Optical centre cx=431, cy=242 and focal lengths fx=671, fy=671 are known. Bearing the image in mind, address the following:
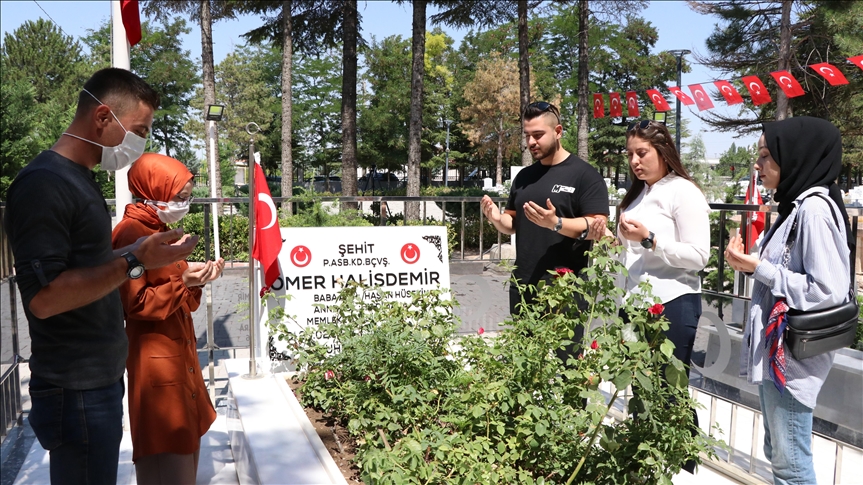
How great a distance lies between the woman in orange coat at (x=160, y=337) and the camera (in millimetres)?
2740

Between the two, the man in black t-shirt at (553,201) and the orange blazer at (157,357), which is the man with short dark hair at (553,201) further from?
the orange blazer at (157,357)

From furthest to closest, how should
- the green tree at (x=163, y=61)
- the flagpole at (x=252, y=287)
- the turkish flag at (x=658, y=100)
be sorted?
the green tree at (x=163, y=61) < the turkish flag at (x=658, y=100) < the flagpole at (x=252, y=287)

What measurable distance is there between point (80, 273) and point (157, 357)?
858mm

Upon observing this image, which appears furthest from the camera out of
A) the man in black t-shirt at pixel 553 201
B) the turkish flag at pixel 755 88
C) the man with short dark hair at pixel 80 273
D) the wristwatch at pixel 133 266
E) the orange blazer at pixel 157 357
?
the turkish flag at pixel 755 88

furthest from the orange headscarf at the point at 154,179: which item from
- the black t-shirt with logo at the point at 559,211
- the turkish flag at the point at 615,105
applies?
the turkish flag at the point at 615,105

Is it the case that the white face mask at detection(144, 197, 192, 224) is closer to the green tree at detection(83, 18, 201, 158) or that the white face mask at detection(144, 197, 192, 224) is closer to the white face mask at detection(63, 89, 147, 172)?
the white face mask at detection(63, 89, 147, 172)

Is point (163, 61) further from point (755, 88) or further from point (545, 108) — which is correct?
point (545, 108)

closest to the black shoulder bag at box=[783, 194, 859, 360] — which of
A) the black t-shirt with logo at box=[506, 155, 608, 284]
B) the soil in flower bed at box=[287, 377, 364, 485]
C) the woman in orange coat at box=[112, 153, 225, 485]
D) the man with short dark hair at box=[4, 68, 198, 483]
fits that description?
the black t-shirt with logo at box=[506, 155, 608, 284]

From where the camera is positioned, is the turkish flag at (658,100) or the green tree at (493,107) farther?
the green tree at (493,107)

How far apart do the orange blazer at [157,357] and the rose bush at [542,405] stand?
0.75 meters

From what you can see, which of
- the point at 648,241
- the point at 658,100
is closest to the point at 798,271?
the point at 648,241

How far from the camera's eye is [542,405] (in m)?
2.62

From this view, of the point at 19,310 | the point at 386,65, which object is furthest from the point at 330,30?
the point at 19,310

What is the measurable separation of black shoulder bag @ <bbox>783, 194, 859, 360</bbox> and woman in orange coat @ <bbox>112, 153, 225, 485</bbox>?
236cm
